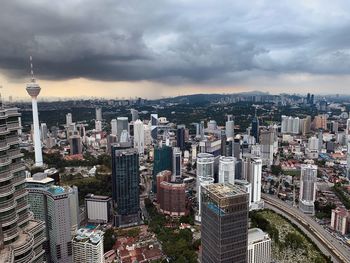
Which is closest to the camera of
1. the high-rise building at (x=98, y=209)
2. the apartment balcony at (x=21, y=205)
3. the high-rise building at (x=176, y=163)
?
the apartment balcony at (x=21, y=205)

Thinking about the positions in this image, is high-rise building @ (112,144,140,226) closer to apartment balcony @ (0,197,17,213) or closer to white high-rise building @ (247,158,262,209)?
white high-rise building @ (247,158,262,209)

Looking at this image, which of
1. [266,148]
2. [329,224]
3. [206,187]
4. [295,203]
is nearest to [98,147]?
[266,148]

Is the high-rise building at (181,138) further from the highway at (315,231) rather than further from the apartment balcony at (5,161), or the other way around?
the apartment balcony at (5,161)

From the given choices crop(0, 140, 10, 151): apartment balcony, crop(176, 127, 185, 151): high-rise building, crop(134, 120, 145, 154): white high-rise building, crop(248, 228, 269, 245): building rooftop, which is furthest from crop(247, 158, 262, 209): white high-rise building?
crop(134, 120, 145, 154): white high-rise building

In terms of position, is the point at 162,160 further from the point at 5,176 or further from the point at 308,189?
the point at 5,176

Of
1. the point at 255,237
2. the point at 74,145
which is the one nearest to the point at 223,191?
the point at 255,237

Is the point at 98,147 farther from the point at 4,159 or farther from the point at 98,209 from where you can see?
the point at 4,159

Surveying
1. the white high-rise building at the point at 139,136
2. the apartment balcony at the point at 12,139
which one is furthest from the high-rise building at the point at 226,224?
the white high-rise building at the point at 139,136
